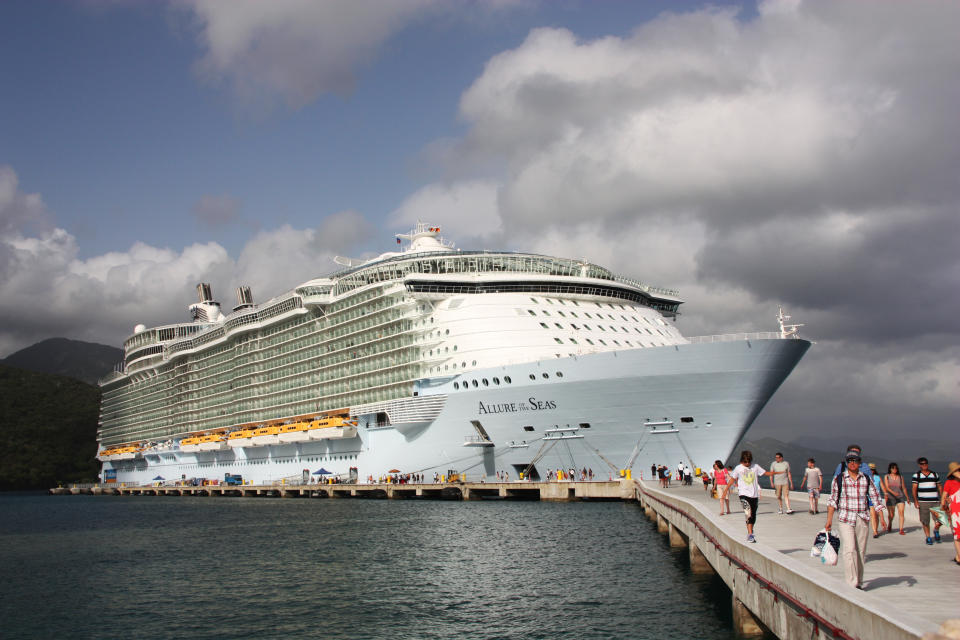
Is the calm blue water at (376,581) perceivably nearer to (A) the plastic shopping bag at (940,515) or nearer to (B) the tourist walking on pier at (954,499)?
(A) the plastic shopping bag at (940,515)

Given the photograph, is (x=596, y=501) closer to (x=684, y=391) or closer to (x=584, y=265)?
(x=684, y=391)

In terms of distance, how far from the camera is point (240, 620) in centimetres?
1628

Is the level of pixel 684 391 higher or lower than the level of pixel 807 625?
higher

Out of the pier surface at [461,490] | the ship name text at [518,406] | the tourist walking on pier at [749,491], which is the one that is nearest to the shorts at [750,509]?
the tourist walking on pier at [749,491]

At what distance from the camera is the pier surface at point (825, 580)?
7.54m

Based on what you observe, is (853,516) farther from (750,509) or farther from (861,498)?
(750,509)

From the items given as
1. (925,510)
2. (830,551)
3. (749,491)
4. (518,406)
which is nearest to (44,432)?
(518,406)

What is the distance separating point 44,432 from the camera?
448ft

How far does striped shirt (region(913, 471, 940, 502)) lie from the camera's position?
1334cm

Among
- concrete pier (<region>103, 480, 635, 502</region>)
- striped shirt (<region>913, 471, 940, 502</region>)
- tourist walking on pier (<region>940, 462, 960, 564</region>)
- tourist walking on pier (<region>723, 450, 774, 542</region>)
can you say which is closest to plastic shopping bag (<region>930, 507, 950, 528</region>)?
striped shirt (<region>913, 471, 940, 502</region>)

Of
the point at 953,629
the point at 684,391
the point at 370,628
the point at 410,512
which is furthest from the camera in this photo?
the point at 410,512

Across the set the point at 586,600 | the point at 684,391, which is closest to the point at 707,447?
the point at 684,391

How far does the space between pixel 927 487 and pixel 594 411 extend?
21.0 m

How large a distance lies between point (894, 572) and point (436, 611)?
9.43 m
